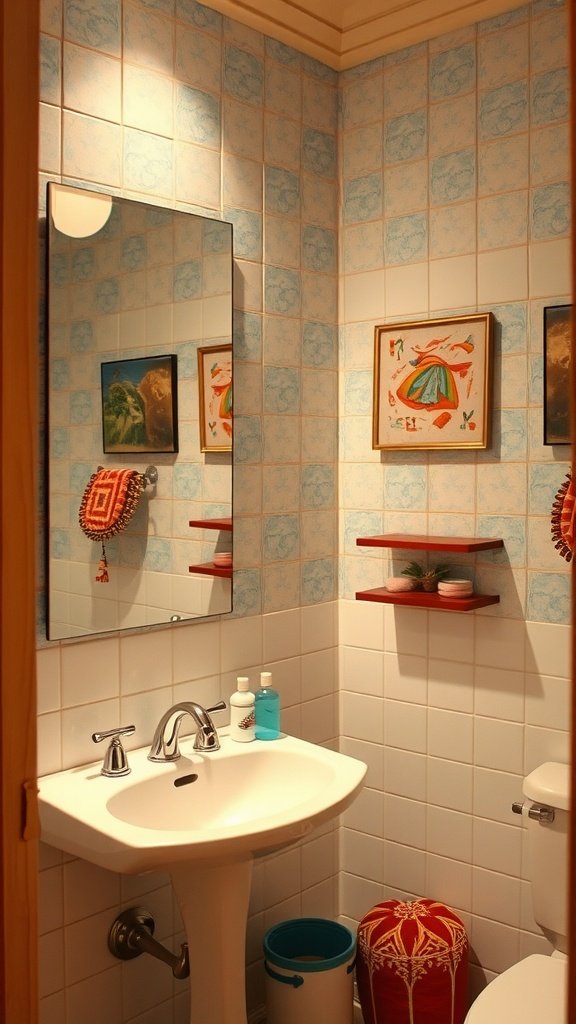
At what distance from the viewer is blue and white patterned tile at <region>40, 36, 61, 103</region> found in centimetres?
182

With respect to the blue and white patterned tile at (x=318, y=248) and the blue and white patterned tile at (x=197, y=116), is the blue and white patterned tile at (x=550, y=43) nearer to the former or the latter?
the blue and white patterned tile at (x=318, y=248)

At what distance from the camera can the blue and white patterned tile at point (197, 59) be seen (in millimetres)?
2090

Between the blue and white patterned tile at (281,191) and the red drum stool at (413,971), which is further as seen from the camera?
the blue and white patterned tile at (281,191)

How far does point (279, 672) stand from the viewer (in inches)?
95.6

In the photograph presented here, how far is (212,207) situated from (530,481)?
103 centimetres

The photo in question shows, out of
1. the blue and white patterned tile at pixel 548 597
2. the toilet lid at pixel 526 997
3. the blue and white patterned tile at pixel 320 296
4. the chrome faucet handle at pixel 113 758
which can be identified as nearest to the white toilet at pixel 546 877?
the toilet lid at pixel 526 997

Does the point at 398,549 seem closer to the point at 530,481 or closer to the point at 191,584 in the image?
the point at 530,481

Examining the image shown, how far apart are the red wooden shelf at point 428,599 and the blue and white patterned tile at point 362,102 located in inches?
50.8

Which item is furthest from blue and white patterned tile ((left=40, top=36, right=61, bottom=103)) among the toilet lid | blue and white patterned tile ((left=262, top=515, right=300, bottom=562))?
the toilet lid

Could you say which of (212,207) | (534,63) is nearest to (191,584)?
(212,207)

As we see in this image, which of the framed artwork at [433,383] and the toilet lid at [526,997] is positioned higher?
the framed artwork at [433,383]

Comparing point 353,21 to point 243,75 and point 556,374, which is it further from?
point 556,374

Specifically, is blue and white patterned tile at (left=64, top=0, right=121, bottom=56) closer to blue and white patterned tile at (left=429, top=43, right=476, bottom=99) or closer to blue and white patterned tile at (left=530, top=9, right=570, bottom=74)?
blue and white patterned tile at (left=429, top=43, right=476, bottom=99)

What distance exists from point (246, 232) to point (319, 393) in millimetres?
486
